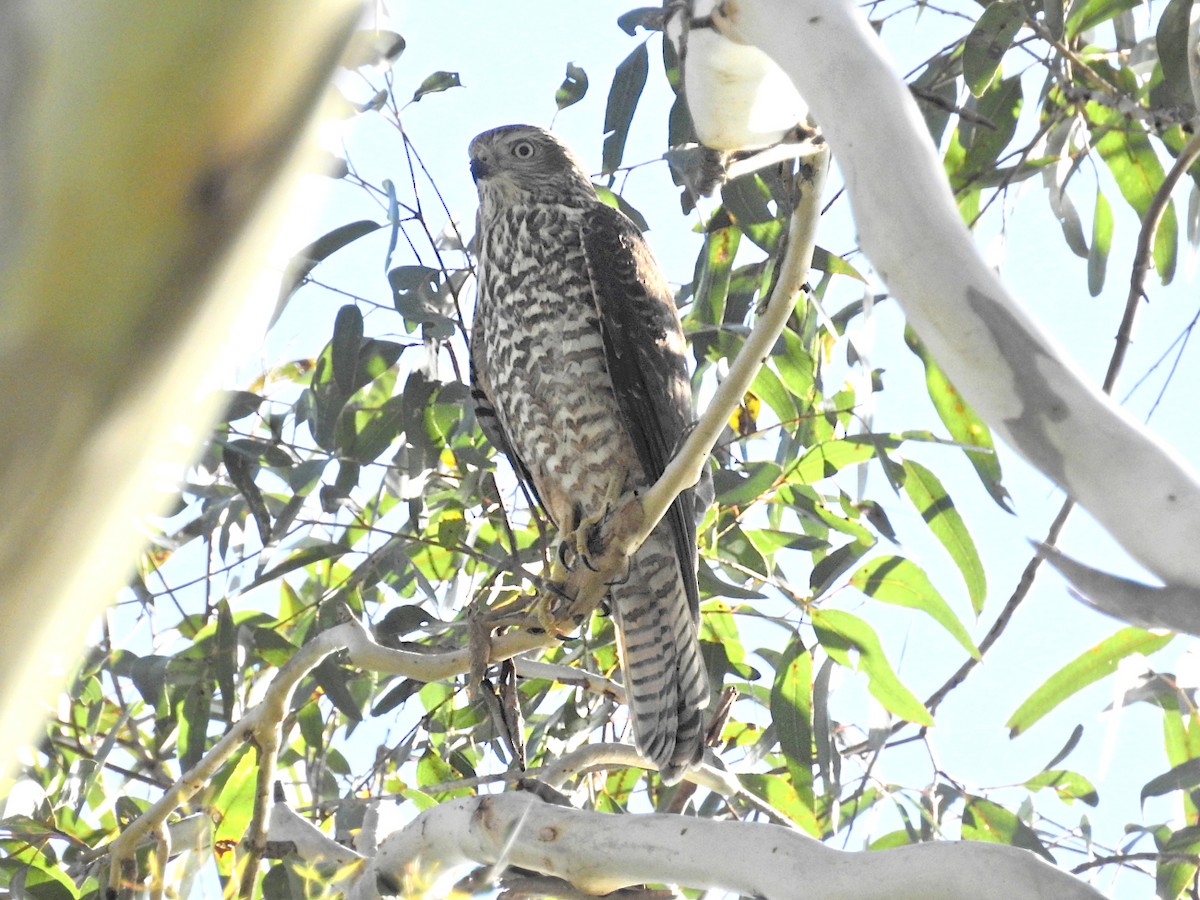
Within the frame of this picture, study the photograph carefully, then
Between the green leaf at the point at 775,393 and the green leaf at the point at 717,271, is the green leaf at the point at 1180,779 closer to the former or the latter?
the green leaf at the point at 775,393

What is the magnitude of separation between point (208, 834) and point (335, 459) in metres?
0.85

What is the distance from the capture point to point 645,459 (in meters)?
2.70

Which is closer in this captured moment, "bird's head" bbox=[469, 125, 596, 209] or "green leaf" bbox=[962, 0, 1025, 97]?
"green leaf" bbox=[962, 0, 1025, 97]

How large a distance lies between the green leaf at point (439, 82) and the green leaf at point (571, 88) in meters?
0.24

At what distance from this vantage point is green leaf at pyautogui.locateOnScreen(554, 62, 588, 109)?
8.45 feet

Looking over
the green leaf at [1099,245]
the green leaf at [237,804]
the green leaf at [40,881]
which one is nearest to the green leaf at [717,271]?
the green leaf at [1099,245]

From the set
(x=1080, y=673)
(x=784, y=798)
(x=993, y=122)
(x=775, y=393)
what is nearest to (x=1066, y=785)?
(x=1080, y=673)

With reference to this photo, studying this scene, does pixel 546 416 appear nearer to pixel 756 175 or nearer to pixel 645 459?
pixel 645 459

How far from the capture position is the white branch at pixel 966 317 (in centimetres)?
68

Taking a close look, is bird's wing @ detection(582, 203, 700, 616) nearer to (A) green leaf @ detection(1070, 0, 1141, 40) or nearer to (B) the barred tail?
(B) the barred tail

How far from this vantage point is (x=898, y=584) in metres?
2.45

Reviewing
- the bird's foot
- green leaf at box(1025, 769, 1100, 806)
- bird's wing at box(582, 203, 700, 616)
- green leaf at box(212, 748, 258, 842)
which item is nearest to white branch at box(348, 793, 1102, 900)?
the bird's foot

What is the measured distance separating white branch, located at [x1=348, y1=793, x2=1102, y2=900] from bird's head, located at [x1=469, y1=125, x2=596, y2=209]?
5.58 ft

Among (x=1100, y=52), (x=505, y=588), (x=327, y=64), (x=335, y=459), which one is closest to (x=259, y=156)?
(x=327, y=64)
